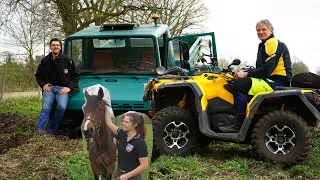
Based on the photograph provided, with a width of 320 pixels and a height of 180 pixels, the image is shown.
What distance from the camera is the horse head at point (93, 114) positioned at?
370cm

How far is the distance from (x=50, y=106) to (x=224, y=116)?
3.28 metres

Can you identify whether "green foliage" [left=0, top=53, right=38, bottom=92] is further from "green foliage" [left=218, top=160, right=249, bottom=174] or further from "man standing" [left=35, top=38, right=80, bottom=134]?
"green foliage" [left=218, top=160, right=249, bottom=174]

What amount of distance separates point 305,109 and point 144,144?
10.6 ft

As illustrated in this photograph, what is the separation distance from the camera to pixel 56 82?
26.8 ft

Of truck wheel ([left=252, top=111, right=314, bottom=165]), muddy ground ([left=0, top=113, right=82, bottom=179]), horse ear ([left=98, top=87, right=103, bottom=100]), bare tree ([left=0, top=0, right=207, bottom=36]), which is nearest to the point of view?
horse ear ([left=98, top=87, right=103, bottom=100])

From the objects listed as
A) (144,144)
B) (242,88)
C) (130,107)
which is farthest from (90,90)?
(130,107)

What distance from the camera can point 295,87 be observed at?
237 inches

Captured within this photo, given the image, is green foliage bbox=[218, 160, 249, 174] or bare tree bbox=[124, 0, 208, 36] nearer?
green foliage bbox=[218, 160, 249, 174]

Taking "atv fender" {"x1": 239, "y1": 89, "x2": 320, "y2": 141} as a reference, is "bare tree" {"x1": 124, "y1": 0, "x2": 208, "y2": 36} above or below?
above

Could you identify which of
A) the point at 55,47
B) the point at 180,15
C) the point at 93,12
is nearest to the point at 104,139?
the point at 55,47

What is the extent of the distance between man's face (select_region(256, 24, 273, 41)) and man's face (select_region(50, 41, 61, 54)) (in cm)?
374

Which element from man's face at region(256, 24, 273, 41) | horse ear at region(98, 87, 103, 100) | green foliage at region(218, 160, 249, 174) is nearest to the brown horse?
horse ear at region(98, 87, 103, 100)

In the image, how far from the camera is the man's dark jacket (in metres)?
7.99

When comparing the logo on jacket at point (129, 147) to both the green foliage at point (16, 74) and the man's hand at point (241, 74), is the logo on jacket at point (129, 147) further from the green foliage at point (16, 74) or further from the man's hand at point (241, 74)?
the green foliage at point (16, 74)
